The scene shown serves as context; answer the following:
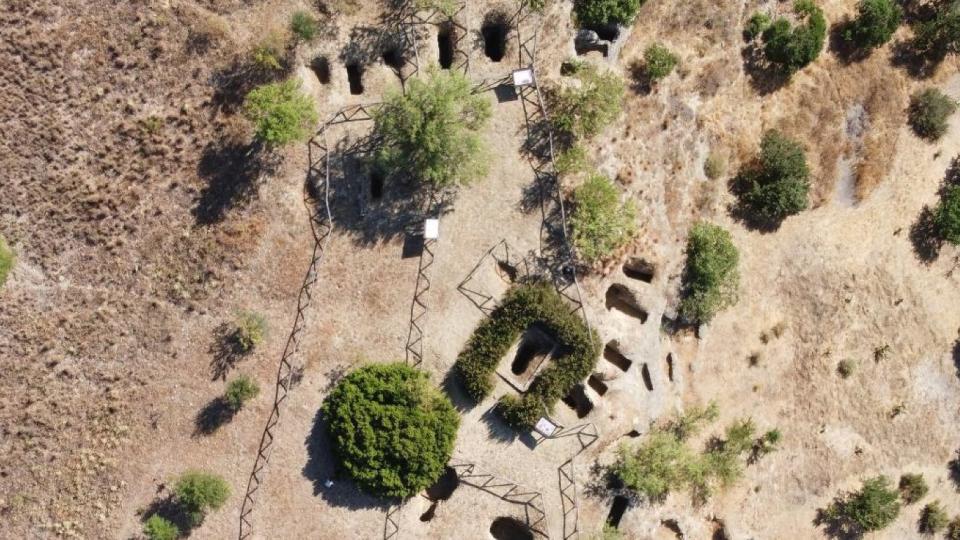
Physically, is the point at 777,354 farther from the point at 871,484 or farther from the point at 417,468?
the point at 417,468

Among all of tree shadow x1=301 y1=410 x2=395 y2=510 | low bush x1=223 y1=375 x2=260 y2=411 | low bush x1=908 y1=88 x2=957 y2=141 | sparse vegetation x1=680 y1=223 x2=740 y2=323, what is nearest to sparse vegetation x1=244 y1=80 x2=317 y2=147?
low bush x1=223 y1=375 x2=260 y2=411

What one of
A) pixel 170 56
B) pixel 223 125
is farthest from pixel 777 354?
pixel 170 56

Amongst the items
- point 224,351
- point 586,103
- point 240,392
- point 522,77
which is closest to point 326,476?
point 240,392

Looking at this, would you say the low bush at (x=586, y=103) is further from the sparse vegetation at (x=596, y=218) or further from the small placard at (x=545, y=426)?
the small placard at (x=545, y=426)

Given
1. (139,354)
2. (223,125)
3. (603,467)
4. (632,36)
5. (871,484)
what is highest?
(632,36)

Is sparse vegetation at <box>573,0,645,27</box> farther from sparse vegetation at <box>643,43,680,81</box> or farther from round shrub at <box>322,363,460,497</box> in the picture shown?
round shrub at <box>322,363,460,497</box>

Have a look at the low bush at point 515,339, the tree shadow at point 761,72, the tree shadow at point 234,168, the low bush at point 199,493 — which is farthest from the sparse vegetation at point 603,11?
the low bush at point 199,493
